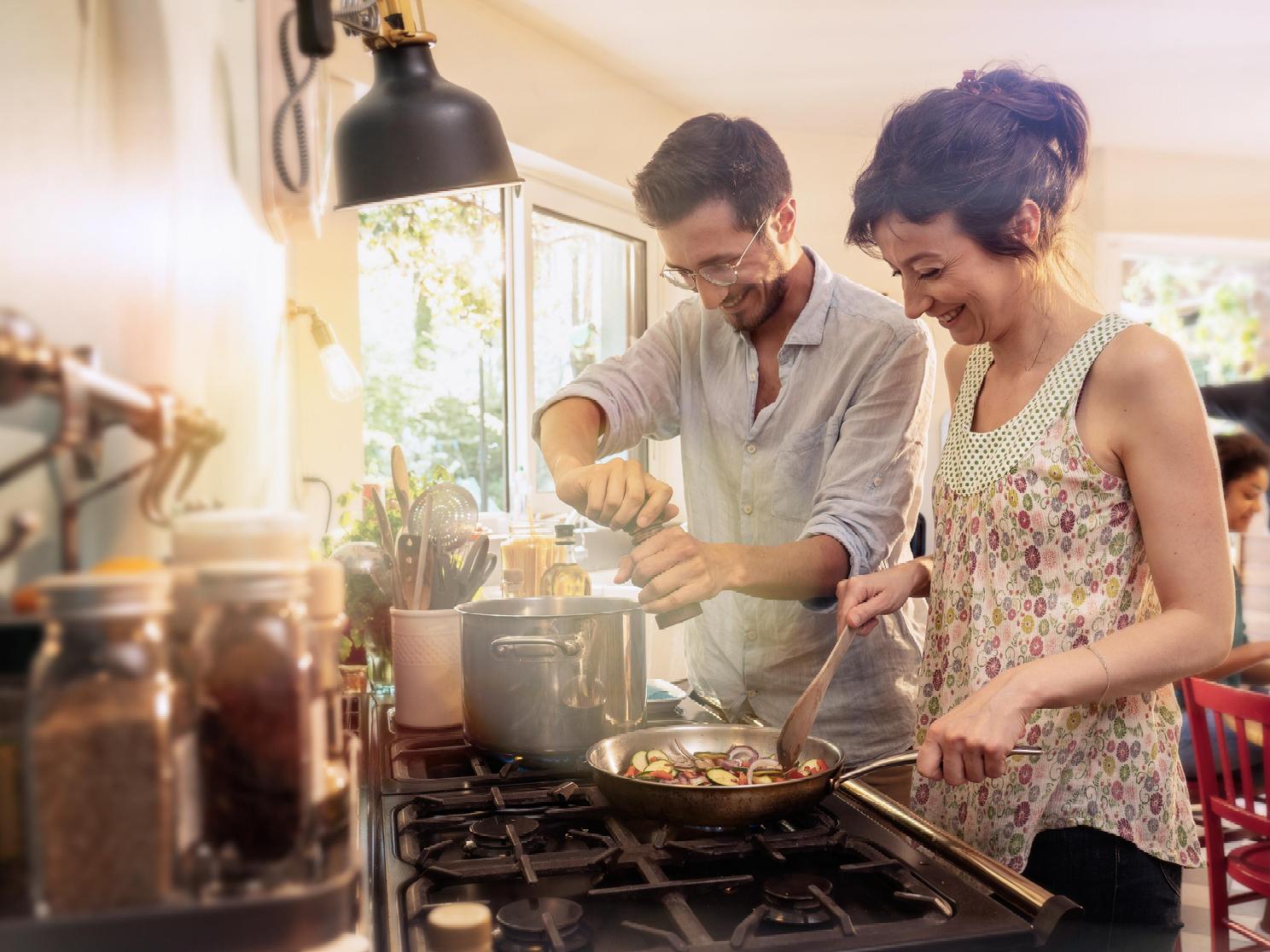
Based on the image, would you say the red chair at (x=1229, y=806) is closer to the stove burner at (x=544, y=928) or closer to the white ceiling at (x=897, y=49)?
the white ceiling at (x=897, y=49)

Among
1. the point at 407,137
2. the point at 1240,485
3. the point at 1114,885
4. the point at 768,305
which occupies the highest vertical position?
the point at 407,137

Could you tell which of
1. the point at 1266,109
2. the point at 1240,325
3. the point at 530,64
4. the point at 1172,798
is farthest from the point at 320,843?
the point at 1240,325

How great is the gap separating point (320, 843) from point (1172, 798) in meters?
1.05

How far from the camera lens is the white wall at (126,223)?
29 cm

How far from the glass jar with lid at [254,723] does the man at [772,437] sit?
107 cm

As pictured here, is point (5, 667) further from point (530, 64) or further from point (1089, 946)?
point (530, 64)

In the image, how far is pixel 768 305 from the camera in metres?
1.70

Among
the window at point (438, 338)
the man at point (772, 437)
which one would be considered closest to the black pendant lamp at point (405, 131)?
the man at point (772, 437)

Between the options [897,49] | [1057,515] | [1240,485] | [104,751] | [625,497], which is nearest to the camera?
[104,751]

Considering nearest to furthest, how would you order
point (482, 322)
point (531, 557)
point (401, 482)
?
point (401, 482) < point (531, 557) < point (482, 322)

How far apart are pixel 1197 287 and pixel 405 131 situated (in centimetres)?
524

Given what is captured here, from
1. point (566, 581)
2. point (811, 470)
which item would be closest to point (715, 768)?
point (566, 581)

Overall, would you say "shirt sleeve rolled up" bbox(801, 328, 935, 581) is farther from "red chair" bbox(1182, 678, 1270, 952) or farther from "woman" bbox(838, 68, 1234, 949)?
"red chair" bbox(1182, 678, 1270, 952)

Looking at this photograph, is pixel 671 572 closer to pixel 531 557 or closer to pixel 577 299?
pixel 531 557
